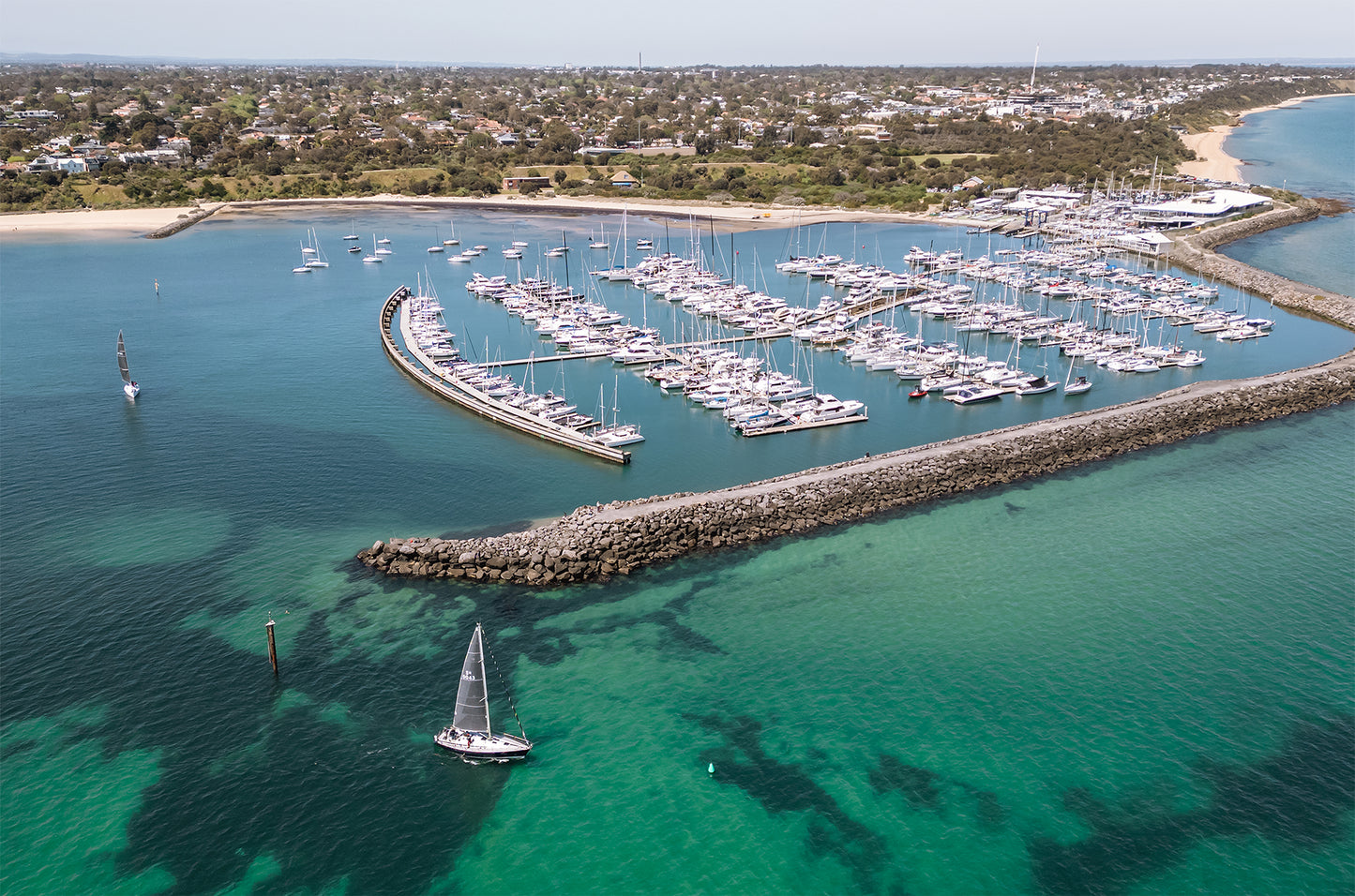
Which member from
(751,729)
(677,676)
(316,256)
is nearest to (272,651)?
(677,676)

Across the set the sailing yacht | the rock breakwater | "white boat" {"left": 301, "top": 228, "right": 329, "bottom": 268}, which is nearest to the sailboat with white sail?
the rock breakwater

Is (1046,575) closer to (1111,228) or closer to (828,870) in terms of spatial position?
(828,870)

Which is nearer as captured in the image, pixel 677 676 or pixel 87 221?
pixel 677 676

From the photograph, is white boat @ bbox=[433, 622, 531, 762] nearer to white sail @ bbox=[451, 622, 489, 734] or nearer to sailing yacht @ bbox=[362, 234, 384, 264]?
white sail @ bbox=[451, 622, 489, 734]

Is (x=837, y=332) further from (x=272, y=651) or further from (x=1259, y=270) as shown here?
(x=272, y=651)

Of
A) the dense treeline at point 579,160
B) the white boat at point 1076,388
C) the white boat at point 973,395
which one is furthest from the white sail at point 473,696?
the dense treeline at point 579,160
